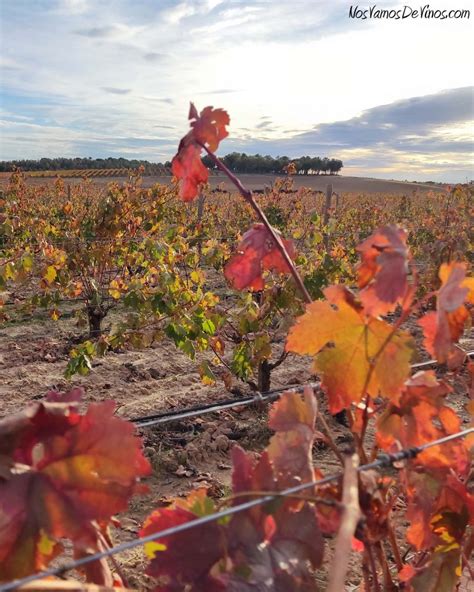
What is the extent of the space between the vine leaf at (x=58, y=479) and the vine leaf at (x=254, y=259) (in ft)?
1.61

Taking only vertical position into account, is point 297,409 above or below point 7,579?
above

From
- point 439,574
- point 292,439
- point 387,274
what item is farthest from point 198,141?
point 439,574

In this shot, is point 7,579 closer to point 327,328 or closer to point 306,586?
point 306,586

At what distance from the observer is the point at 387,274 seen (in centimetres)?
87

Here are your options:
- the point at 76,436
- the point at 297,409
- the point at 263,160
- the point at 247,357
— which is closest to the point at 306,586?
the point at 297,409

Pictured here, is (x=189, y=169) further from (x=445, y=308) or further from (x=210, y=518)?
(x=210, y=518)

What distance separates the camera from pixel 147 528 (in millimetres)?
903

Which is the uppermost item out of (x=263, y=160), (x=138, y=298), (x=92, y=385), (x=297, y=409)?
(x=263, y=160)

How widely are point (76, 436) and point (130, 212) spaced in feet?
20.2

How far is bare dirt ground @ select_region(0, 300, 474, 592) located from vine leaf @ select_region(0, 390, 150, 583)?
1.98 meters

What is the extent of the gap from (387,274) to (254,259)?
1.24 ft

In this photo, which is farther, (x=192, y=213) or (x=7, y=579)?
(x=192, y=213)

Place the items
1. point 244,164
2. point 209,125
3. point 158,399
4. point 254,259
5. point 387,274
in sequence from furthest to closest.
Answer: point 244,164 < point 158,399 < point 254,259 < point 209,125 < point 387,274

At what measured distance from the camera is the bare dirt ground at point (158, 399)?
10.6 feet
